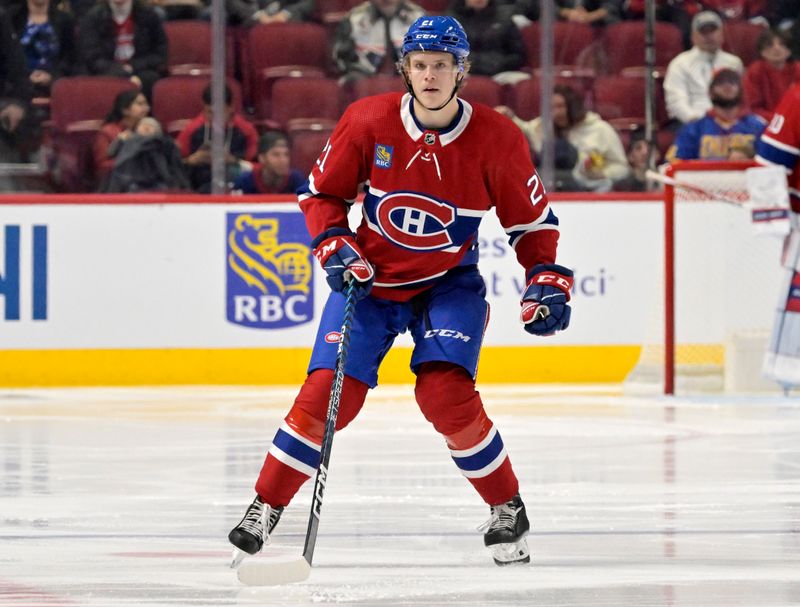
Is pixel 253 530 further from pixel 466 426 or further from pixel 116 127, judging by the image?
pixel 116 127

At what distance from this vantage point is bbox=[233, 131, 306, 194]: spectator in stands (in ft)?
24.6

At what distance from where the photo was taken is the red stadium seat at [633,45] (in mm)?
7559

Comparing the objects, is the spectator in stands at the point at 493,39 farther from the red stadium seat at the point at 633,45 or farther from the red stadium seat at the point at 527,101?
the red stadium seat at the point at 633,45

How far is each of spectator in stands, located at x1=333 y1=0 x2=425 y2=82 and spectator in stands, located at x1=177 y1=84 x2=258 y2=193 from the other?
56 cm

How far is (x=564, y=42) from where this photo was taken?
295 inches

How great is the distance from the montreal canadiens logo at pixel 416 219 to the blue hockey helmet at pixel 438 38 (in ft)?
0.97

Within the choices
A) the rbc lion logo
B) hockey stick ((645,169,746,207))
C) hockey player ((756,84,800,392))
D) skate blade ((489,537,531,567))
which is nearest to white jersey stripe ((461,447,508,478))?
skate blade ((489,537,531,567))

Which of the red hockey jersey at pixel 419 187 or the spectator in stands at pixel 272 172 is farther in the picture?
the spectator in stands at pixel 272 172

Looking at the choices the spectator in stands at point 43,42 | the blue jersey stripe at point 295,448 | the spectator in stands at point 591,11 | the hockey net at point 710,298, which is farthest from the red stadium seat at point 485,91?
the blue jersey stripe at point 295,448

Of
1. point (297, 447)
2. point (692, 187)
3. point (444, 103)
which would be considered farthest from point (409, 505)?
point (692, 187)

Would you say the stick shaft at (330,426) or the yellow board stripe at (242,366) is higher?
the stick shaft at (330,426)

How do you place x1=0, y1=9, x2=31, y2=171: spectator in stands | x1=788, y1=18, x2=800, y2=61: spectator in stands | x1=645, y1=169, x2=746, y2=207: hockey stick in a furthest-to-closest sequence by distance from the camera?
1. x1=788, y1=18, x2=800, y2=61: spectator in stands
2. x1=0, y1=9, x2=31, y2=171: spectator in stands
3. x1=645, y1=169, x2=746, y2=207: hockey stick

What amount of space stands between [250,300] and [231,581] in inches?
174

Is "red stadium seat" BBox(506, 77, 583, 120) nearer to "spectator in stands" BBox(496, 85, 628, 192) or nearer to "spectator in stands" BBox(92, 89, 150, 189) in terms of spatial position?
"spectator in stands" BBox(496, 85, 628, 192)
